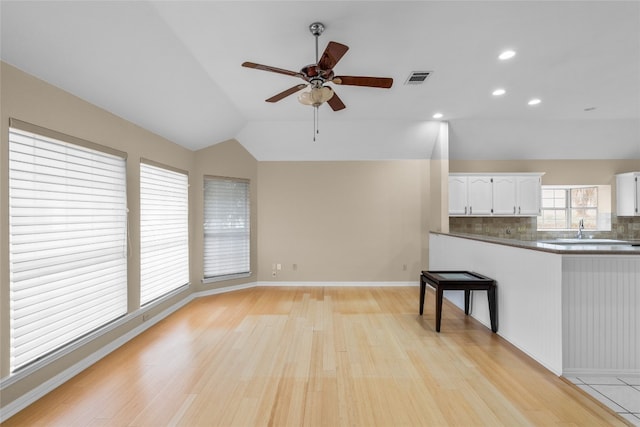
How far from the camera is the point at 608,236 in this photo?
5.56 m

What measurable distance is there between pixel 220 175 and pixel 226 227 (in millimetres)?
903

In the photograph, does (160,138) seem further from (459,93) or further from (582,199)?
(582,199)

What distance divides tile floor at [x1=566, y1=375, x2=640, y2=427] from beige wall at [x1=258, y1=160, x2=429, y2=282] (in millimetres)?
3145

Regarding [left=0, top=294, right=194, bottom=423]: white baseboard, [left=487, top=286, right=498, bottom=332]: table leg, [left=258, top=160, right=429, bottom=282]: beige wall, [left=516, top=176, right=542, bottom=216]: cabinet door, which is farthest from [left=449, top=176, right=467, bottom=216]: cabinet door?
[left=0, top=294, right=194, bottom=423]: white baseboard

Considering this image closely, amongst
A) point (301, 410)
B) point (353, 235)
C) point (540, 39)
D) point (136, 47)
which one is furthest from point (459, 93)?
point (301, 410)

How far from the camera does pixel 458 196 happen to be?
5.23 metres

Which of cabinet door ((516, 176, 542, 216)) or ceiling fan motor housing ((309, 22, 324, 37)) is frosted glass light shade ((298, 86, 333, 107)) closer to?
ceiling fan motor housing ((309, 22, 324, 37))

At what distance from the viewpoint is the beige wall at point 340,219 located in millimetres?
5371

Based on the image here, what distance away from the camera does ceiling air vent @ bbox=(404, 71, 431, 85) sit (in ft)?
10.3

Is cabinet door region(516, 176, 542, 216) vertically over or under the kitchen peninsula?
over

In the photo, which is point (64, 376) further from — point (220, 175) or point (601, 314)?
point (601, 314)

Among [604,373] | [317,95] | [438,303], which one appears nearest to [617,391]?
[604,373]

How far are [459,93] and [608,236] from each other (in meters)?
4.70

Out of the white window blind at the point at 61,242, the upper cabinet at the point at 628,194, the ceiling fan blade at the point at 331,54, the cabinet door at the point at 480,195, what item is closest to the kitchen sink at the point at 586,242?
the upper cabinet at the point at 628,194
